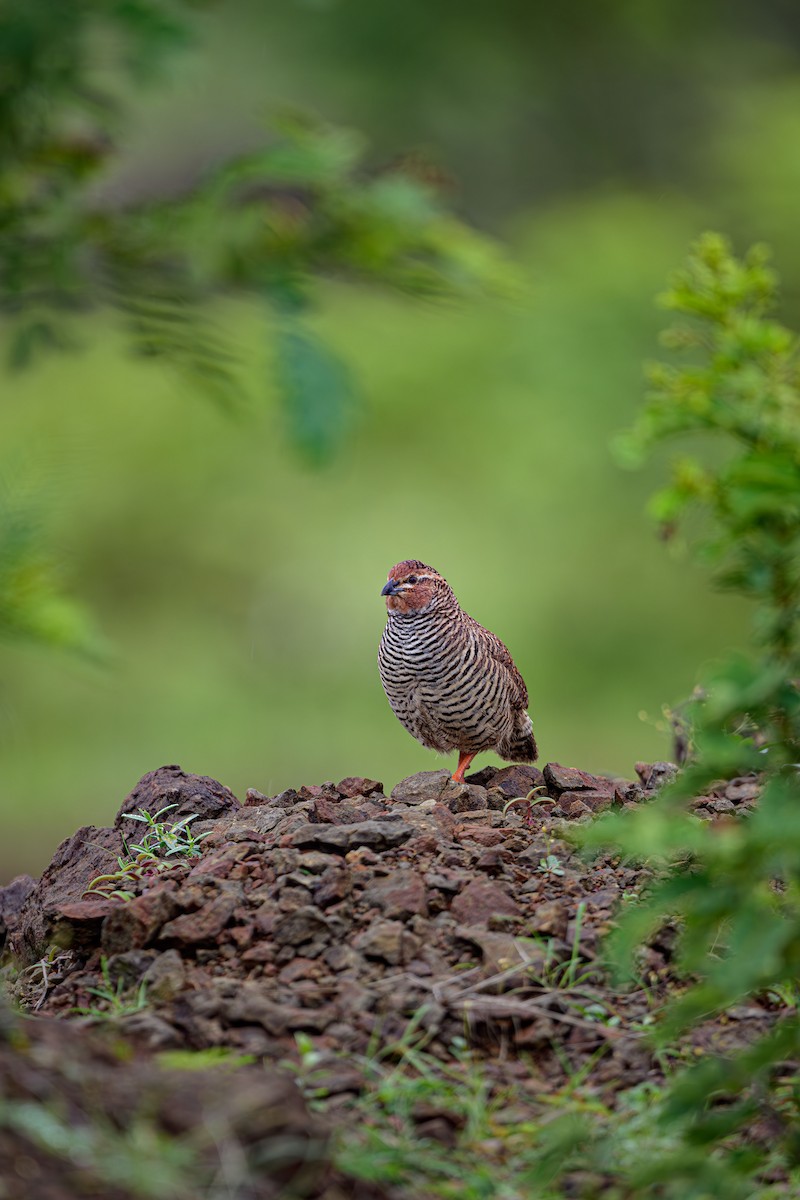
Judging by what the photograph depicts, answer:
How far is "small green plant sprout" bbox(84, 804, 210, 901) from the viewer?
351cm

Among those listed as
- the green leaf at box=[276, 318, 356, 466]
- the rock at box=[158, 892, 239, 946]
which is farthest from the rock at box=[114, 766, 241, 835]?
the green leaf at box=[276, 318, 356, 466]

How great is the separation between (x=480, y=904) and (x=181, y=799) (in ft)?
3.93

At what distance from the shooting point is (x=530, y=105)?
39.0 feet

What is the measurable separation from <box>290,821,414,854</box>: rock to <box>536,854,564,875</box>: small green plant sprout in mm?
334

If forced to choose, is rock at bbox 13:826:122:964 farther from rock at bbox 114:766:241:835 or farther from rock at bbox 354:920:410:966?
rock at bbox 354:920:410:966

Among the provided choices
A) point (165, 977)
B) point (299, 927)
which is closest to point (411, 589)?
point (299, 927)

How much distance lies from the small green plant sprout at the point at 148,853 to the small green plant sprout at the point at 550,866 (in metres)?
0.90

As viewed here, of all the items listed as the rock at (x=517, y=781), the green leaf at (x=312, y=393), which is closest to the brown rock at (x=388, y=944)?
the rock at (x=517, y=781)

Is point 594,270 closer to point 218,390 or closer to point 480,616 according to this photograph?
point 480,616

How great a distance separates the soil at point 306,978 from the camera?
2131 millimetres

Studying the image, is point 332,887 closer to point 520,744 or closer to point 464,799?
point 464,799

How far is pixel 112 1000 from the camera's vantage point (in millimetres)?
2936

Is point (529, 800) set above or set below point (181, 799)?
above

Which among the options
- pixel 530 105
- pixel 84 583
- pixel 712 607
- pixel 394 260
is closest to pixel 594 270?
pixel 530 105
